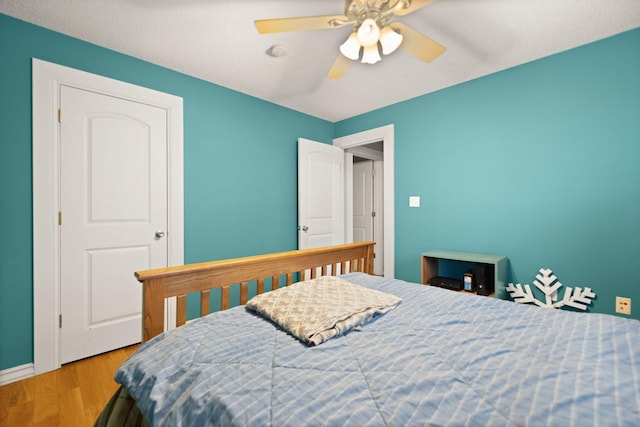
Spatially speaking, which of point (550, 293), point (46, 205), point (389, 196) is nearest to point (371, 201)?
point (389, 196)

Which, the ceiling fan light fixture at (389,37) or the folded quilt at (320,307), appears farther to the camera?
the ceiling fan light fixture at (389,37)

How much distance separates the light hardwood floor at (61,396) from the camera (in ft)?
4.83

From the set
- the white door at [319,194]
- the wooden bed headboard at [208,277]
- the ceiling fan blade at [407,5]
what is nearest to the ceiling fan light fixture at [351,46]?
the ceiling fan blade at [407,5]

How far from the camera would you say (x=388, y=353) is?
878 millimetres

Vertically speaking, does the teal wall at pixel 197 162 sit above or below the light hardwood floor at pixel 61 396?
above

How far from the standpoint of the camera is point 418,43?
5.08ft

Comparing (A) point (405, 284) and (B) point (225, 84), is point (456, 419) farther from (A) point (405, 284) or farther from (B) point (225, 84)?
(B) point (225, 84)

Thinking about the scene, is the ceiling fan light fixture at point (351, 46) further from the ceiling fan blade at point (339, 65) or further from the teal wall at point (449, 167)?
the teal wall at point (449, 167)

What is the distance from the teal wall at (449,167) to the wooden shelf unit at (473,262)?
13 centimetres

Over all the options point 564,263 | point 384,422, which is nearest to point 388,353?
point 384,422

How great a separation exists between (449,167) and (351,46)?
5.77 feet

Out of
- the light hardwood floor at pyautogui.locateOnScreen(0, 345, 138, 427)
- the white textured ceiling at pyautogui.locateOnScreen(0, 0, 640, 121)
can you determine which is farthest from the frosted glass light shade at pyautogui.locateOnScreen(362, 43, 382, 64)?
the light hardwood floor at pyautogui.locateOnScreen(0, 345, 138, 427)

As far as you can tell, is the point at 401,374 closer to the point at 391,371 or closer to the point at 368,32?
the point at 391,371

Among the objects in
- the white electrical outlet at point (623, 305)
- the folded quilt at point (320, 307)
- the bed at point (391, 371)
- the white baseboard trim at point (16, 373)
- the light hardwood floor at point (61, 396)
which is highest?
the folded quilt at point (320, 307)
